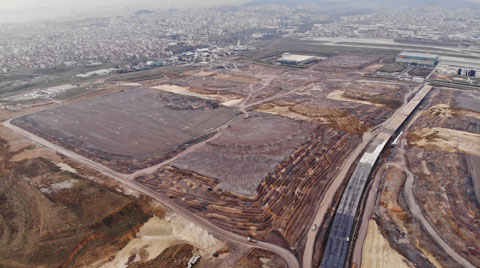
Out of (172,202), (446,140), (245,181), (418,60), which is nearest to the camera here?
(172,202)

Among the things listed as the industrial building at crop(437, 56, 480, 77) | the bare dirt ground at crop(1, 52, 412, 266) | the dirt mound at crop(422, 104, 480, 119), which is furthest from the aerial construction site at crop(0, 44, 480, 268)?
the industrial building at crop(437, 56, 480, 77)

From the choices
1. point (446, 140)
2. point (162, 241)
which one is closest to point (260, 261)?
point (162, 241)

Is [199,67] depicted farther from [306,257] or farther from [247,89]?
[306,257]

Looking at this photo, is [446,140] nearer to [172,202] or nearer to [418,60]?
[172,202]

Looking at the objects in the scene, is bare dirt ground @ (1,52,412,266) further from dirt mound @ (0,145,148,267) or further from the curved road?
the curved road

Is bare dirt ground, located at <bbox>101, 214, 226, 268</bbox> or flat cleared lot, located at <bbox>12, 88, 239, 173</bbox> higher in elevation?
flat cleared lot, located at <bbox>12, 88, 239, 173</bbox>

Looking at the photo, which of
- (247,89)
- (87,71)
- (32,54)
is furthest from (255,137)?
(32,54)

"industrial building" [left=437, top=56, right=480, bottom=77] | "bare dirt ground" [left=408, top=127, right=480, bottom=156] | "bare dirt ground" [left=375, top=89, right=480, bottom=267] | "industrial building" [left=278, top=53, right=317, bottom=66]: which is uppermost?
"industrial building" [left=278, top=53, right=317, bottom=66]
